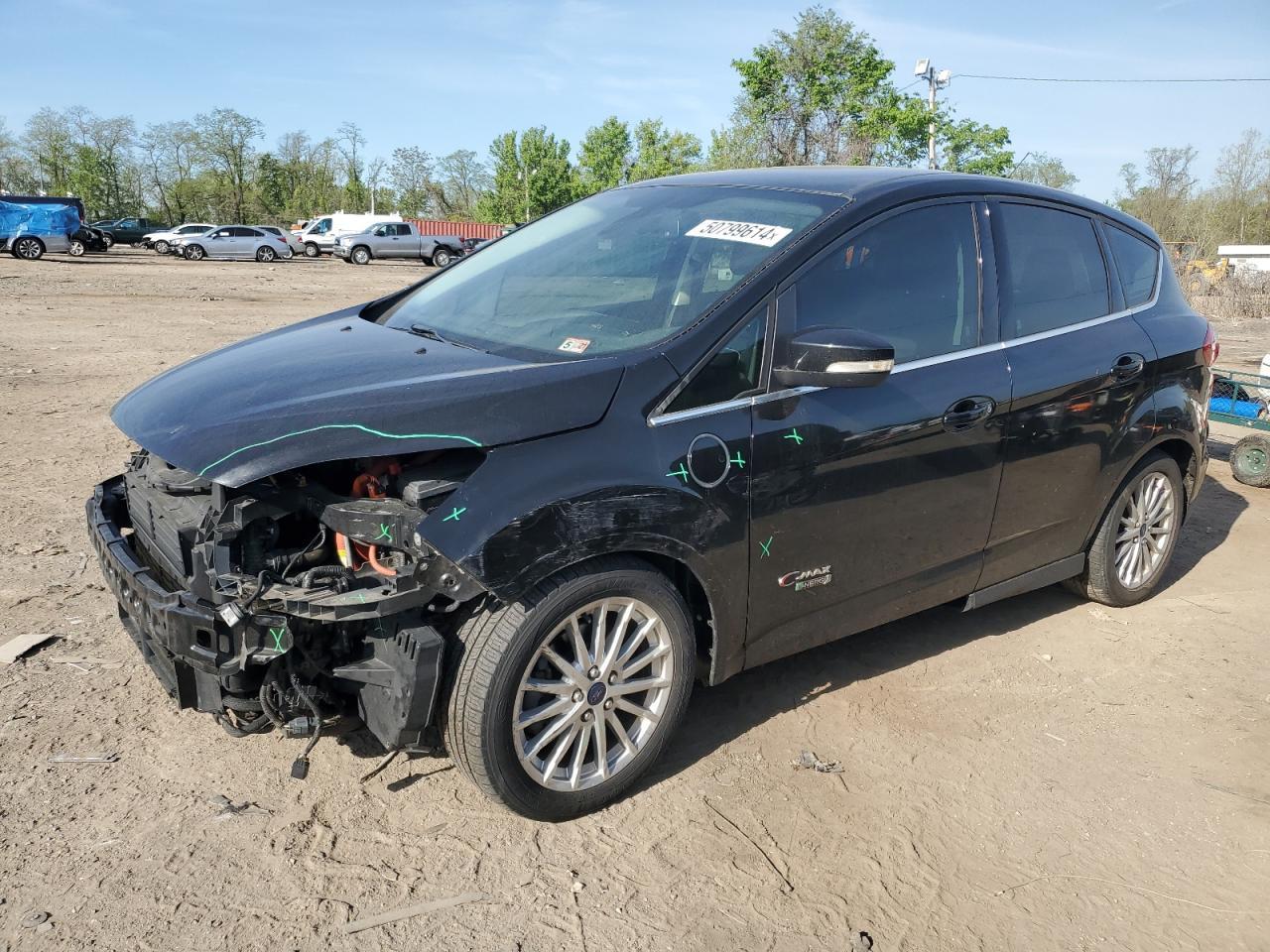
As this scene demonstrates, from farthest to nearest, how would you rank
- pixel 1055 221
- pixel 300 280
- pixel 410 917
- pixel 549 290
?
1. pixel 300 280
2. pixel 1055 221
3. pixel 549 290
4. pixel 410 917

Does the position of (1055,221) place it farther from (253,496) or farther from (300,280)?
(300,280)

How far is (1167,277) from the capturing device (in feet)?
16.4

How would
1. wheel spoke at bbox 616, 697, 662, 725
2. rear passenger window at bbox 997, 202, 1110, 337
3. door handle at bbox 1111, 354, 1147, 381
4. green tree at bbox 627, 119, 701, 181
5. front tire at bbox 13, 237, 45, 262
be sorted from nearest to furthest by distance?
1. wheel spoke at bbox 616, 697, 662, 725
2. rear passenger window at bbox 997, 202, 1110, 337
3. door handle at bbox 1111, 354, 1147, 381
4. front tire at bbox 13, 237, 45, 262
5. green tree at bbox 627, 119, 701, 181

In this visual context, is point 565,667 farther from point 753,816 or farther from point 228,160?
point 228,160

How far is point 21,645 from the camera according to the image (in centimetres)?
403

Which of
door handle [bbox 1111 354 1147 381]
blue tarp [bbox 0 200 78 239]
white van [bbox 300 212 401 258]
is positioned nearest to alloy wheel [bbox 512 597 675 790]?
door handle [bbox 1111 354 1147 381]

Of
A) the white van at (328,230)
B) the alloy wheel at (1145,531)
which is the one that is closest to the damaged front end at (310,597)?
the alloy wheel at (1145,531)

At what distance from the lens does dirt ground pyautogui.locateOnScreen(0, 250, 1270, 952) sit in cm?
271

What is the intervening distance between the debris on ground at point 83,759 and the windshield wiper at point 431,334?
1763 millimetres

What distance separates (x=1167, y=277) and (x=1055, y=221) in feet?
3.41

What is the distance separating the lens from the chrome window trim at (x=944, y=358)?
309cm

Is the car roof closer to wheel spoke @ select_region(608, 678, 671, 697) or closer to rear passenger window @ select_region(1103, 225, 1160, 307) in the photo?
rear passenger window @ select_region(1103, 225, 1160, 307)

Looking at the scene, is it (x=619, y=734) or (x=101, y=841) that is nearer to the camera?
(x=101, y=841)

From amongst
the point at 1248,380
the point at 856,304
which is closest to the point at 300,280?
the point at 1248,380
